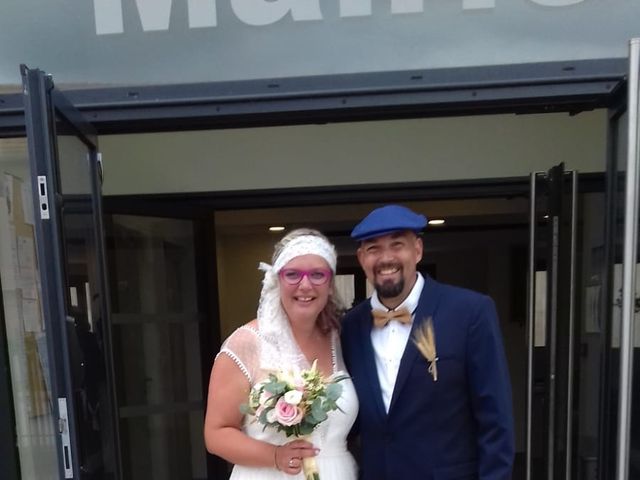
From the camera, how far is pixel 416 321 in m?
1.75

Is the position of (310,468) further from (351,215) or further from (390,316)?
(351,215)

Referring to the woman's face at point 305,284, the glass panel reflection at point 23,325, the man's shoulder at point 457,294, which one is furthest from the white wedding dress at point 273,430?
the glass panel reflection at point 23,325

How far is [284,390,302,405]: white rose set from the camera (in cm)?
157

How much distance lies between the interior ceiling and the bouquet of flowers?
9.81 ft

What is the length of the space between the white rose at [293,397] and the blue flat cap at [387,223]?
20.8 inches

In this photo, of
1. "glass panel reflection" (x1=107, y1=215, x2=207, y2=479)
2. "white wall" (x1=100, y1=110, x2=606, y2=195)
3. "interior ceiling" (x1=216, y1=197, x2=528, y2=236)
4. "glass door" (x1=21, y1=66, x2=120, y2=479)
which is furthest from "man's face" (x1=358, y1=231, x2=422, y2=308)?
"interior ceiling" (x1=216, y1=197, x2=528, y2=236)

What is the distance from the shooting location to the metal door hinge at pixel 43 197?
1693 mm

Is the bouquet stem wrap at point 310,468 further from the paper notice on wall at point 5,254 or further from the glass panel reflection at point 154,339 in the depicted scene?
the paper notice on wall at point 5,254

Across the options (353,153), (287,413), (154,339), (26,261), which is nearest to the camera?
(287,413)

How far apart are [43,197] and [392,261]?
3.77ft

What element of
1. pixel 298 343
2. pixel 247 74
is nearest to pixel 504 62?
pixel 247 74

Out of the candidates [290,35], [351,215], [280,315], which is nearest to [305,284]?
[280,315]

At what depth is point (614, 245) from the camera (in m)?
2.00

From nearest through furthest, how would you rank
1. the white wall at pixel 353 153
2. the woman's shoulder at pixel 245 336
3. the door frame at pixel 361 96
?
the woman's shoulder at pixel 245 336 → the door frame at pixel 361 96 → the white wall at pixel 353 153
